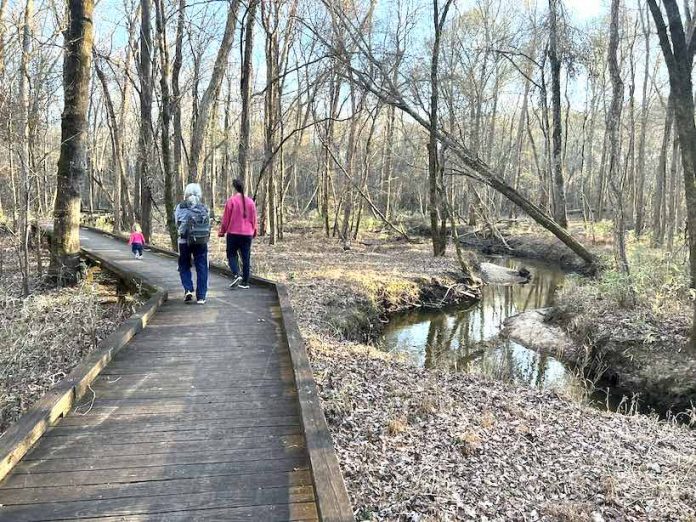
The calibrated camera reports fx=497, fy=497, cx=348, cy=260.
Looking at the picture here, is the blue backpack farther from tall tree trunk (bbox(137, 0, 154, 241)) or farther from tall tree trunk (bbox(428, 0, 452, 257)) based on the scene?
tall tree trunk (bbox(137, 0, 154, 241))

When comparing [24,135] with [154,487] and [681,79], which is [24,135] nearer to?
[154,487]

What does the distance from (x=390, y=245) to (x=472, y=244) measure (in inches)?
381

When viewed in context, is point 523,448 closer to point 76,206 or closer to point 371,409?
point 371,409

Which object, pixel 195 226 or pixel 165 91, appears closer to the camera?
pixel 195 226

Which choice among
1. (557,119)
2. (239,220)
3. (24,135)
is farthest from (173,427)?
(557,119)

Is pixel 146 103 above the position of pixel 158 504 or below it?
above

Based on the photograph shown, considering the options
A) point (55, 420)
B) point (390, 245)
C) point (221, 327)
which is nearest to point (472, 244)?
point (390, 245)

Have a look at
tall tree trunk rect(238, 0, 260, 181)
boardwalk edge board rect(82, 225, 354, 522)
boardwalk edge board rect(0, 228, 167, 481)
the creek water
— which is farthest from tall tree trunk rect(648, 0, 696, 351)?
tall tree trunk rect(238, 0, 260, 181)

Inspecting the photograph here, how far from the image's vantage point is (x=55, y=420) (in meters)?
3.99

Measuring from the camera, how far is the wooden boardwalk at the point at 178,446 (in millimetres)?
3006

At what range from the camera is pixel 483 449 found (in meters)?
5.18

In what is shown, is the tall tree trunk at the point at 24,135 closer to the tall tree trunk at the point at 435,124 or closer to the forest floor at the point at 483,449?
the forest floor at the point at 483,449

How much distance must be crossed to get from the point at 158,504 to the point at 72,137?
9.35 metres

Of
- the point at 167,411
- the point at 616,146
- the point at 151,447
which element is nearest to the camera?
the point at 151,447
